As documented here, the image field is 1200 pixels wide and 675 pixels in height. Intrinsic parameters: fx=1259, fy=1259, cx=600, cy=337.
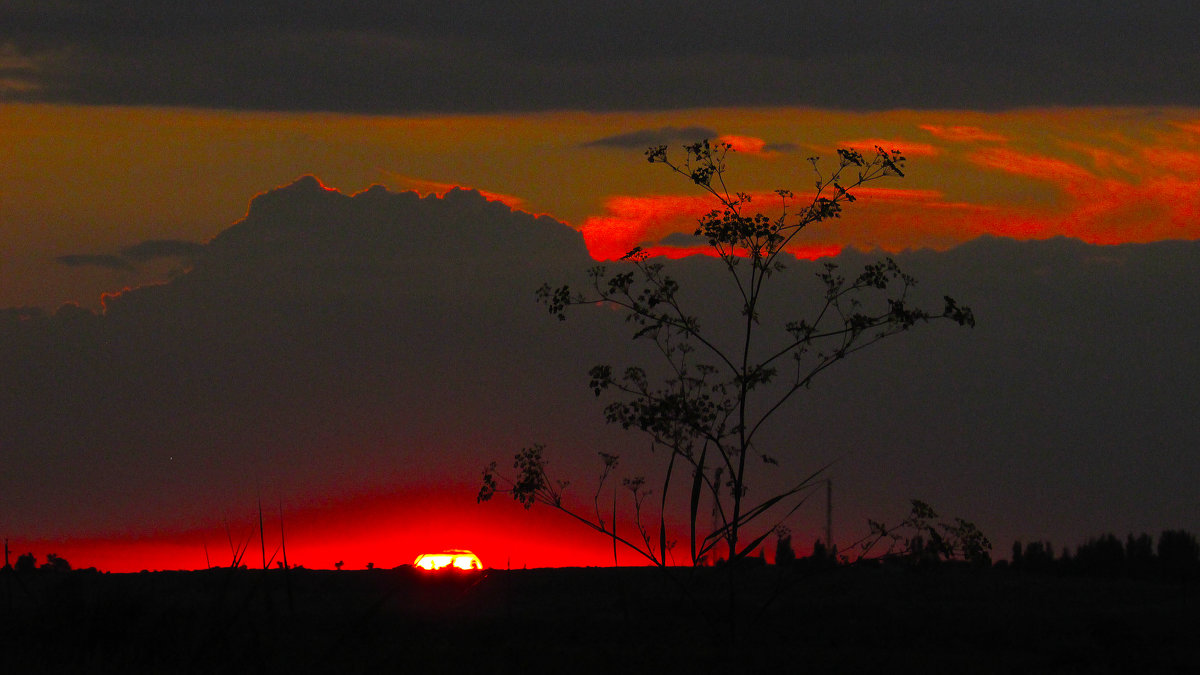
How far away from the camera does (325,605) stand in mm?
37062

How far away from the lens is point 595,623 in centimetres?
3325

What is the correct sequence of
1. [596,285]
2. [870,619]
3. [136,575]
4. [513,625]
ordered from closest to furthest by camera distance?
1. [596,285]
2. [513,625]
3. [870,619]
4. [136,575]

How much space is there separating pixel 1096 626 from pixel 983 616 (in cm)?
385

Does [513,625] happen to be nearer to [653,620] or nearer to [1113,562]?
[653,620]

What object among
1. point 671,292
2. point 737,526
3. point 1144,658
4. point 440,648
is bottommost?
point 1144,658

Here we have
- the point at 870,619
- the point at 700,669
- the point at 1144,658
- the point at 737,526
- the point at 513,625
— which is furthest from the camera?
the point at 870,619

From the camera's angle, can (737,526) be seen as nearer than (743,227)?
Yes

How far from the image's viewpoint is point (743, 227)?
20.7 metres

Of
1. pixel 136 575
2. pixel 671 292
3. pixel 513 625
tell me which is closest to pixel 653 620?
pixel 513 625

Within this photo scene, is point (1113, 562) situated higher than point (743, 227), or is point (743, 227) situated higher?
point (743, 227)

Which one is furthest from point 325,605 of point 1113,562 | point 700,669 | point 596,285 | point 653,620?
point 1113,562

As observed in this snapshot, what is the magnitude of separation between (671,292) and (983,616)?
2104 centimetres

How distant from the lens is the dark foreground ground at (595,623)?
1345 centimetres

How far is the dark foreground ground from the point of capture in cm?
1345
